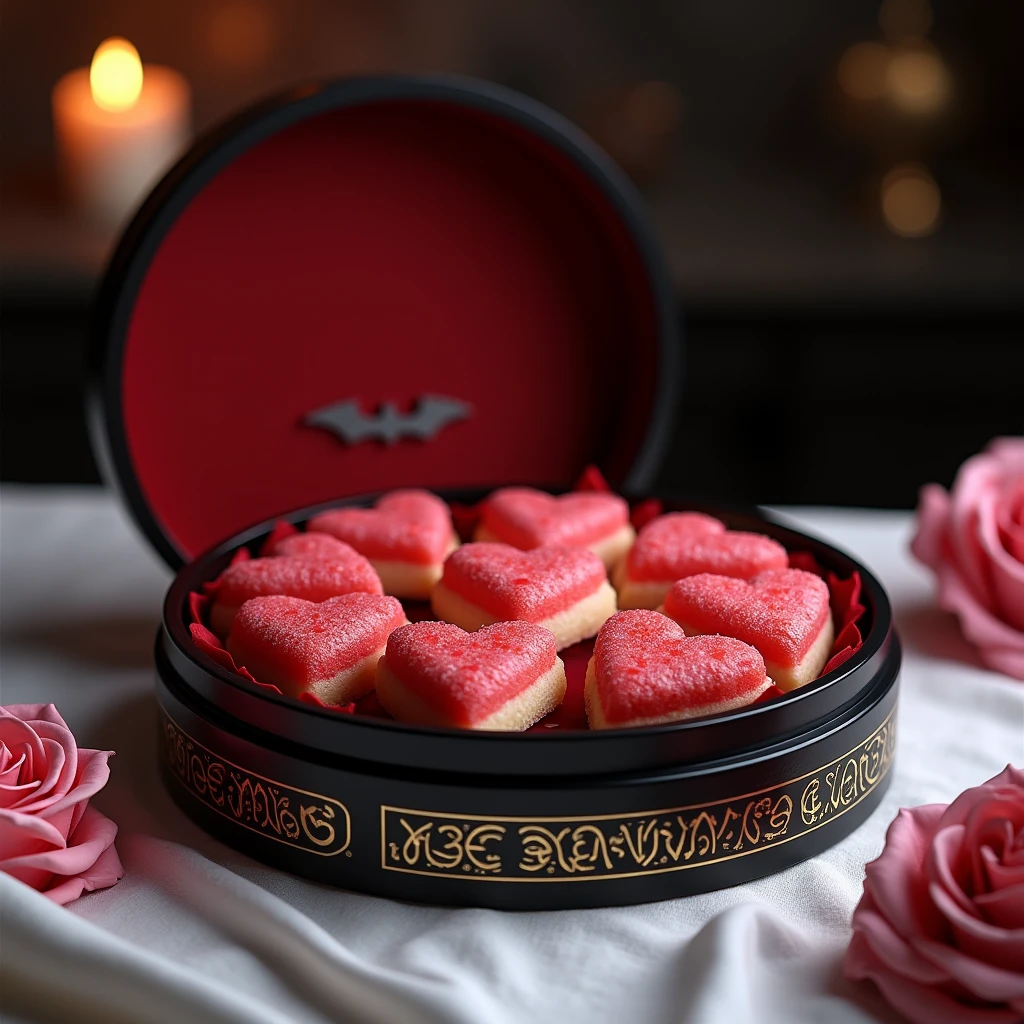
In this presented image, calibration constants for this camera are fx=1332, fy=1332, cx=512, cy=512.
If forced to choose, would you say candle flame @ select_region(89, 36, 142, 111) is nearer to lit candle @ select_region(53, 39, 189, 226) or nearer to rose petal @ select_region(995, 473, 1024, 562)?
lit candle @ select_region(53, 39, 189, 226)

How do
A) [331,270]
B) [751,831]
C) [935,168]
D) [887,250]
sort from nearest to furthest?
[751,831]
[331,270]
[887,250]
[935,168]

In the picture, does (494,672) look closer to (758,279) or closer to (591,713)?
(591,713)

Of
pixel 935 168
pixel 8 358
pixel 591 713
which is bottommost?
pixel 8 358

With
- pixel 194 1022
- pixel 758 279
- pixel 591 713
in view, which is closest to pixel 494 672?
pixel 591 713

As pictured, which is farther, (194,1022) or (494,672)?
(494,672)

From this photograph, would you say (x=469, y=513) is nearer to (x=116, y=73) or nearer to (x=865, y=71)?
(x=116, y=73)

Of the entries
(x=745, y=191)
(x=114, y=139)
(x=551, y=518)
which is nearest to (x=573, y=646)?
(x=551, y=518)

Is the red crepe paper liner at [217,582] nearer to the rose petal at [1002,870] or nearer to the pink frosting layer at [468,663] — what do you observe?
the pink frosting layer at [468,663]

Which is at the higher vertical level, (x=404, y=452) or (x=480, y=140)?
(x=480, y=140)

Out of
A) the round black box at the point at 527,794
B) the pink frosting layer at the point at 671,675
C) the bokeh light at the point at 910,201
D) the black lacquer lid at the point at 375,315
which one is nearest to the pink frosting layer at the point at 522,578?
the pink frosting layer at the point at 671,675
